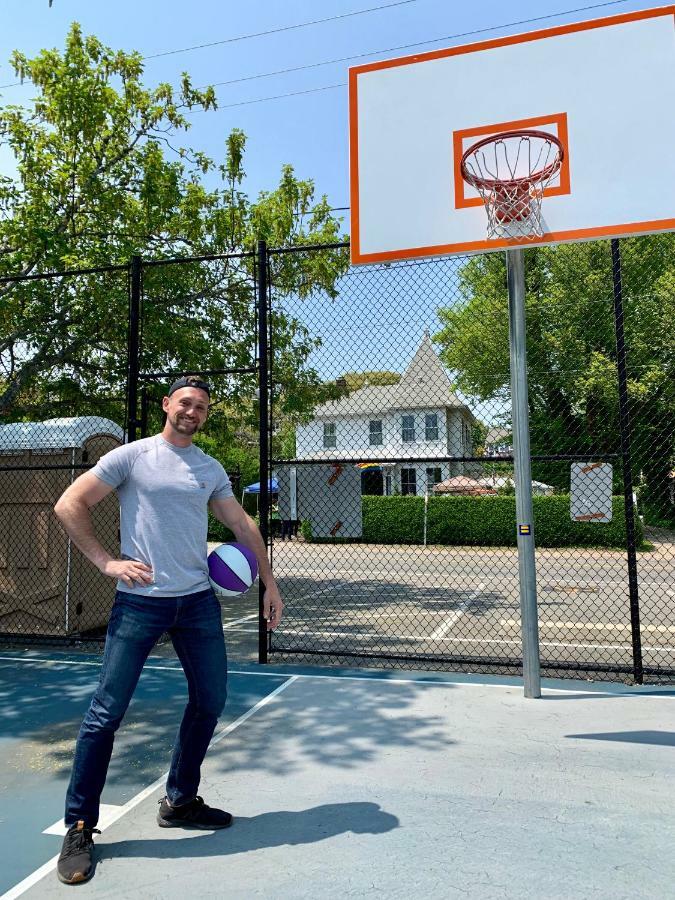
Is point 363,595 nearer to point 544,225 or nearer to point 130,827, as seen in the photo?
point 544,225

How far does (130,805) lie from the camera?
3.46 m

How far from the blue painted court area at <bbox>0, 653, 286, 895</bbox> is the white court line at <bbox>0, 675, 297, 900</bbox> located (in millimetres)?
37

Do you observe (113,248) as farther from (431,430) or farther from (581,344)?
(581,344)

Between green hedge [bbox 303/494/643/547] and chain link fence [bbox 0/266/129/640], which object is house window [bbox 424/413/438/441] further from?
chain link fence [bbox 0/266/129/640]

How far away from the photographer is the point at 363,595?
1212 centimetres

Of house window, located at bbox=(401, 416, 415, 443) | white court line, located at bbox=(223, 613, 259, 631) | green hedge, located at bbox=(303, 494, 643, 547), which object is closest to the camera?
white court line, located at bbox=(223, 613, 259, 631)

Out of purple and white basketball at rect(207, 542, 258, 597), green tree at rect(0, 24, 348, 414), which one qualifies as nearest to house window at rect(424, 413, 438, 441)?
green tree at rect(0, 24, 348, 414)

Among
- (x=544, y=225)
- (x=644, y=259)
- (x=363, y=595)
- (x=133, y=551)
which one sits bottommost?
(x=363, y=595)

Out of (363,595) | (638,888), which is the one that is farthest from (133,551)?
(363,595)

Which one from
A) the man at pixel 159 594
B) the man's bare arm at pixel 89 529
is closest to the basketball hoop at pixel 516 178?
the man at pixel 159 594

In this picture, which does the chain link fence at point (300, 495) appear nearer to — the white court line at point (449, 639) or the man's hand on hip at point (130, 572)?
the white court line at point (449, 639)

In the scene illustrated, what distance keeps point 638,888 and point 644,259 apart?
25745mm

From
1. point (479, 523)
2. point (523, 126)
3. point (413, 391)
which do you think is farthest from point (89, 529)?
point (413, 391)

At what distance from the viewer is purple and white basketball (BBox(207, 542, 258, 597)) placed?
3314 millimetres
